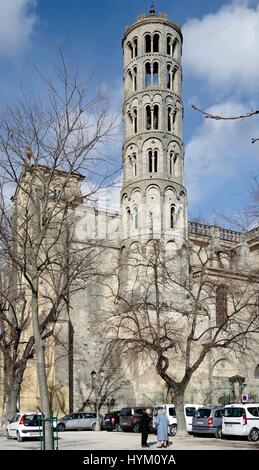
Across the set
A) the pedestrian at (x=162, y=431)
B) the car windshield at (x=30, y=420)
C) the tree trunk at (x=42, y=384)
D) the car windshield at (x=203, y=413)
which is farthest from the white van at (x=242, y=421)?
the tree trunk at (x=42, y=384)

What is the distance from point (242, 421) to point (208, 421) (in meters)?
3.10

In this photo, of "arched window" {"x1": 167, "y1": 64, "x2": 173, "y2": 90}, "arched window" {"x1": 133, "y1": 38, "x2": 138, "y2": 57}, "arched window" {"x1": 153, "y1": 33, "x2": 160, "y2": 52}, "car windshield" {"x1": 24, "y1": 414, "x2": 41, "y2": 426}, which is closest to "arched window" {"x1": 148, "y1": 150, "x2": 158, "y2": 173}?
"arched window" {"x1": 167, "y1": 64, "x2": 173, "y2": 90}

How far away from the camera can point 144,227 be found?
45.9 meters

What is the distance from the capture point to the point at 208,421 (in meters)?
26.7

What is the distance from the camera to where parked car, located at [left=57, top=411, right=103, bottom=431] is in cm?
3463

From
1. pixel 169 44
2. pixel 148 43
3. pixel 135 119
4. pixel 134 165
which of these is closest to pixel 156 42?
pixel 148 43

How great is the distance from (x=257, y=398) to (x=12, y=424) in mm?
24099

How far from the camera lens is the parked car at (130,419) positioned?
30842 millimetres

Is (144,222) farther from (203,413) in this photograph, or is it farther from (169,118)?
(203,413)

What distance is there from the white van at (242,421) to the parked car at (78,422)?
40.9 ft
